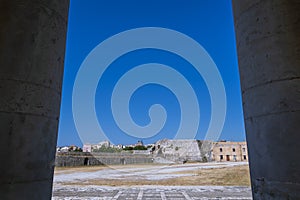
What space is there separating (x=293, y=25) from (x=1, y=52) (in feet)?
9.57

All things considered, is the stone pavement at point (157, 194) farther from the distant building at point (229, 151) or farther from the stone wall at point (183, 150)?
the distant building at point (229, 151)

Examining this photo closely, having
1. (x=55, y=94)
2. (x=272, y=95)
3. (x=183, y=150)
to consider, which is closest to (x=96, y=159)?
(x=183, y=150)

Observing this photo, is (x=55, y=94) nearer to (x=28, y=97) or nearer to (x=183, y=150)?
(x=28, y=97)

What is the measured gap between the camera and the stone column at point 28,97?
2.02m

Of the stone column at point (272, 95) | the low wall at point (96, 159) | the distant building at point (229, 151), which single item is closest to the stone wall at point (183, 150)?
the distant building at point (229, 151)

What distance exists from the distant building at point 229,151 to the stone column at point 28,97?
194ft

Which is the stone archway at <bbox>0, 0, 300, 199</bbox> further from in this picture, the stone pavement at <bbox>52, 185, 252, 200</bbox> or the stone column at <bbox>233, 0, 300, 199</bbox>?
the stone pavement at <bbox>52, 185, 252, 200</bbox>

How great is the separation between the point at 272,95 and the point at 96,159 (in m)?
38.8

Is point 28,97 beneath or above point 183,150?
above

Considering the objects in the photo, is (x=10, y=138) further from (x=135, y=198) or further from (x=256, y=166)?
(x=135, y=198)

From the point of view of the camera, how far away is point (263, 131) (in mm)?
2230

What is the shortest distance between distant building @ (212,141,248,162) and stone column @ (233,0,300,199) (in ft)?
192

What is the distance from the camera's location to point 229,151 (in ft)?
193

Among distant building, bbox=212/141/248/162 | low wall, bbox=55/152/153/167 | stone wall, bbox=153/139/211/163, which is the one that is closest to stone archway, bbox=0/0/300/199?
low wall, bbox=55/152/153/167
